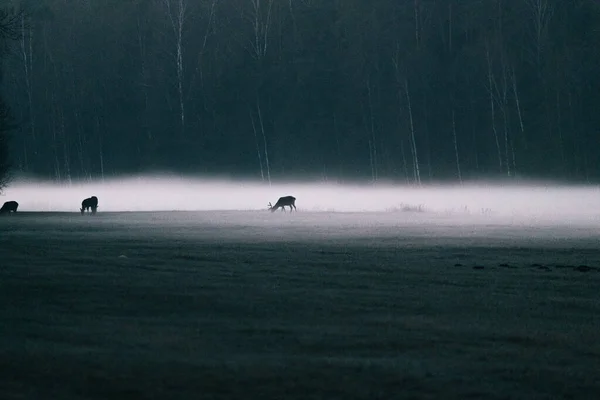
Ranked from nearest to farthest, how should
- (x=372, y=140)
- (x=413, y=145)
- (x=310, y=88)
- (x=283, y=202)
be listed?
(x=283, y=202)
(x=413, y=145)
(x=372, y=140)
(x=310, y=88)

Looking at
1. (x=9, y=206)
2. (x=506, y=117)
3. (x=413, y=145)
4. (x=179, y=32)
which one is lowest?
(x=9, y=206)

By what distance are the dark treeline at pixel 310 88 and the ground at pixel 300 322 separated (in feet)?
143

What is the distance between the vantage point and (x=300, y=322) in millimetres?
11422

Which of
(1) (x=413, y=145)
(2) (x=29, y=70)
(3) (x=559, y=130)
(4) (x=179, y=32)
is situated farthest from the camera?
(2) (x=29, y=70)

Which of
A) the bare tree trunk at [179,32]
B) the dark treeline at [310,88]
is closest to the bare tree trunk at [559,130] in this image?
the dark treeline at [310,88]

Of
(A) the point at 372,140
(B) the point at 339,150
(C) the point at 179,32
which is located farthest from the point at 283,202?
(C) the point at 179,32

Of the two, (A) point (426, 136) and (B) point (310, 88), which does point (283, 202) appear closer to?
(A) point (426, 136)

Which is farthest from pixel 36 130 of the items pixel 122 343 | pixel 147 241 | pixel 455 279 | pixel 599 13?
pixel 122 343

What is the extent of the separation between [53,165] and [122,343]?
65656 mm

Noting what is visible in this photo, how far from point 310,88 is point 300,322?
5907 centimetres

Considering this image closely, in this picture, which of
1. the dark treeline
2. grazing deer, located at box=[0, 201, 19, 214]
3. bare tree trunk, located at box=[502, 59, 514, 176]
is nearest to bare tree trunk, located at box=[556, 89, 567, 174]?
the dark treeline

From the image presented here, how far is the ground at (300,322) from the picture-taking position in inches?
326

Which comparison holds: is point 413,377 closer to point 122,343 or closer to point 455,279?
point 122,343

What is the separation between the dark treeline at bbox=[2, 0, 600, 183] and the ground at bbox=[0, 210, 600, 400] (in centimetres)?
4358
